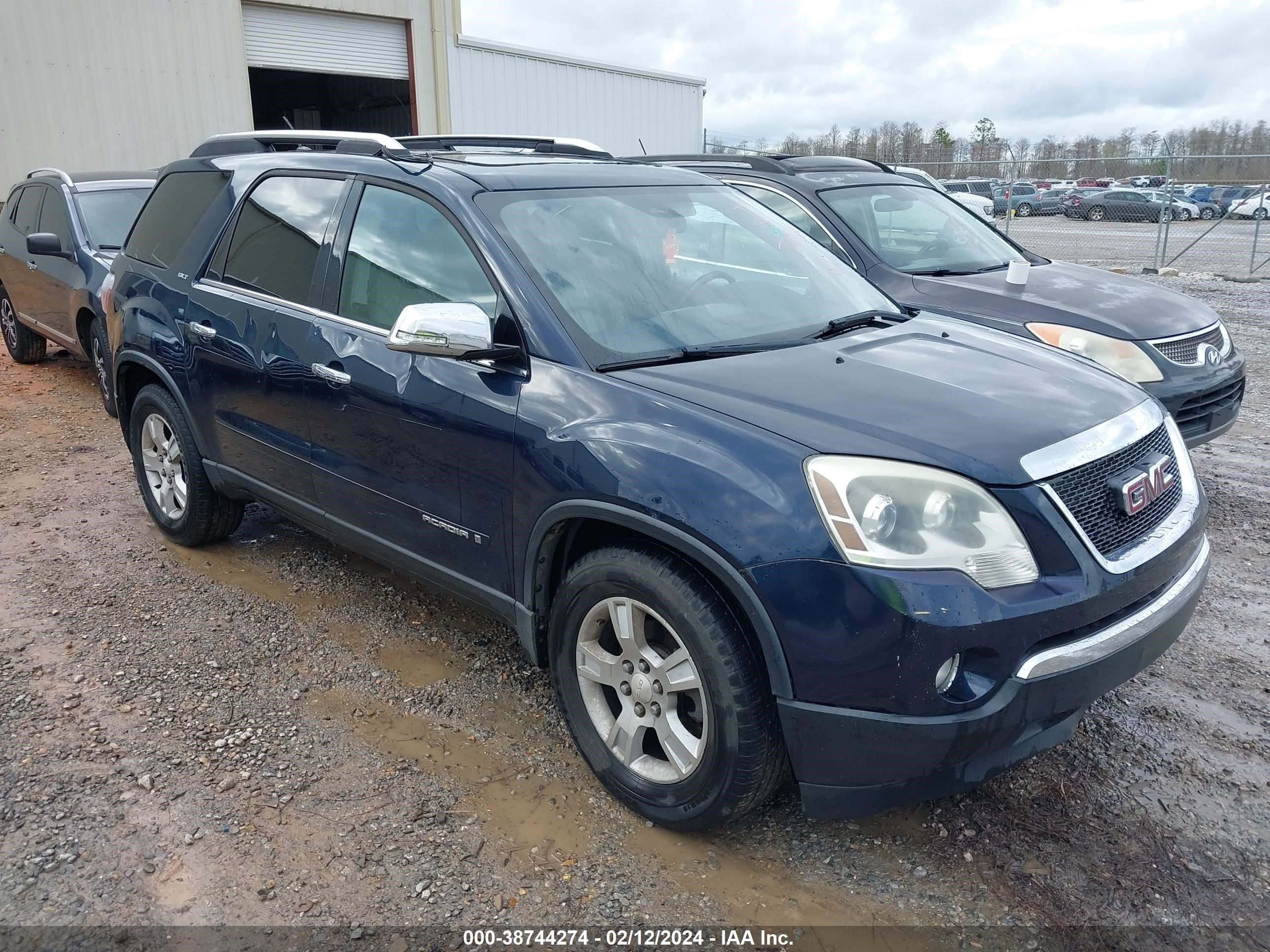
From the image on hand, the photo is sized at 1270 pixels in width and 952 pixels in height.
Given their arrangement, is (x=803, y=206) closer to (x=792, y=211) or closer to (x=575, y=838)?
(x=792, y=211)

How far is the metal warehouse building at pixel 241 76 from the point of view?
13.2 m

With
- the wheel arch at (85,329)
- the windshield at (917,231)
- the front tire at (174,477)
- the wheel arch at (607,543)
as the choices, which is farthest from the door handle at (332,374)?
the wheel arch at (85,329)

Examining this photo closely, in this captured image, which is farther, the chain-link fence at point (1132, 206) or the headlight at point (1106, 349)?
the chain-link fence at point (1132, 206)

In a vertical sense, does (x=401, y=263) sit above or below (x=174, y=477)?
above

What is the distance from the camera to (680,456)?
2.60 meters

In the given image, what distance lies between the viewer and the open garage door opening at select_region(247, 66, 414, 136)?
20531 mm

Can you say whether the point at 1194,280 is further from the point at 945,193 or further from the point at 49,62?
the point at 49,62

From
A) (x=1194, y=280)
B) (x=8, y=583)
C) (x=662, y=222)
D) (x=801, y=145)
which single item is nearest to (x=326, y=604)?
(x=8, y=583)

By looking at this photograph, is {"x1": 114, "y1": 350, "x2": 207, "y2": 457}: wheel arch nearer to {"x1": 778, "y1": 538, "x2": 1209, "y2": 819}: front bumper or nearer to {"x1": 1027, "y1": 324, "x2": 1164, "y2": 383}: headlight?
{"x1": 778, "y1": 538, "x2": 1209, "y2": 819}: front bumper

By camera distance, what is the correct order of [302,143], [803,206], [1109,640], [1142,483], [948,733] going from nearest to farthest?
1. [948,733]
2. [1109,640]
3. [1142,483]
4. [302,143]
5. [803,206]

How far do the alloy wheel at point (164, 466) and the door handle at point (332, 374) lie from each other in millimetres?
1475

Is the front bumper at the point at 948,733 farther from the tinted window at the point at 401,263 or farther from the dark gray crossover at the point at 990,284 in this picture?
the dark gray crossover at the point at 990,284

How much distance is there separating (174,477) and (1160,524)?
14.5 ft

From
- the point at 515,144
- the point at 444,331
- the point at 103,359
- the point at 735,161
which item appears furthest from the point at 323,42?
the point at 444,331
